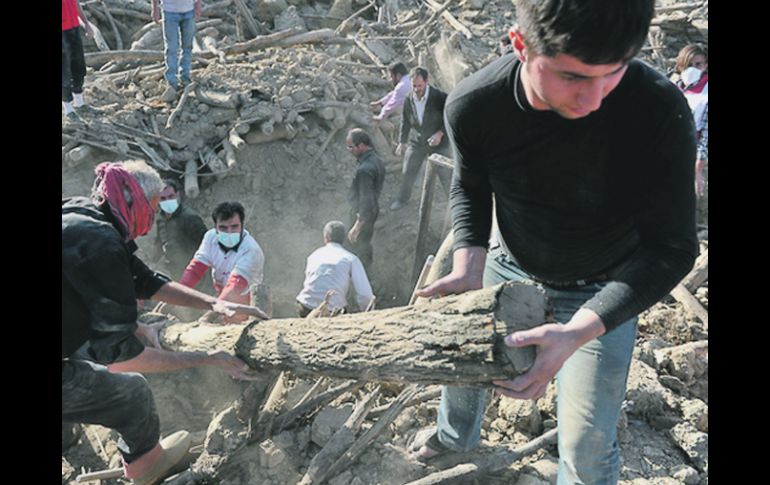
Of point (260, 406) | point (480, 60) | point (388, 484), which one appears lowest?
point (388, 484)

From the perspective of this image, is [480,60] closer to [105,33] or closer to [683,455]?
[105,33]

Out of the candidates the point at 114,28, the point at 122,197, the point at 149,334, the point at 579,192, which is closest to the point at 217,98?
the point at 114,28

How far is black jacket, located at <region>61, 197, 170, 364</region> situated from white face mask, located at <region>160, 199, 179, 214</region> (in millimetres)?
3389

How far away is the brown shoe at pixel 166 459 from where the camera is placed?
3.79 metres

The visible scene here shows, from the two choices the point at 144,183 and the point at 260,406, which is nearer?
the point at 144,183

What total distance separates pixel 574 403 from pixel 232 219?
3.74 m

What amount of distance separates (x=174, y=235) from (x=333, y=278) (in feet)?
7.16

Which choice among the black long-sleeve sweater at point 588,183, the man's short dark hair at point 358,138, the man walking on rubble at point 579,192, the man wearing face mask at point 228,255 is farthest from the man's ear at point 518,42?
the man's short dark hair at point 358,138

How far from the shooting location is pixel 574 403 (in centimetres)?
271

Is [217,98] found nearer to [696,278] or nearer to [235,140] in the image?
[235,140]

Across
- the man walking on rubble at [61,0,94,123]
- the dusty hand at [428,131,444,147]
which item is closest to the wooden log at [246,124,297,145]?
the dusty hand at [428,131,444,147]

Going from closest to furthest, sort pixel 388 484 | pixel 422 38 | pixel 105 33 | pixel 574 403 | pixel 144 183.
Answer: pixel 574 403, pixel 144 183, pixel 388 484, pixel 105 33, pixel 422 38

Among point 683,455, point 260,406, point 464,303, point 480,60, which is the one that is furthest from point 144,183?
point 480,60

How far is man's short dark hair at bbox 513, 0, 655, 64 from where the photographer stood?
1.85m
